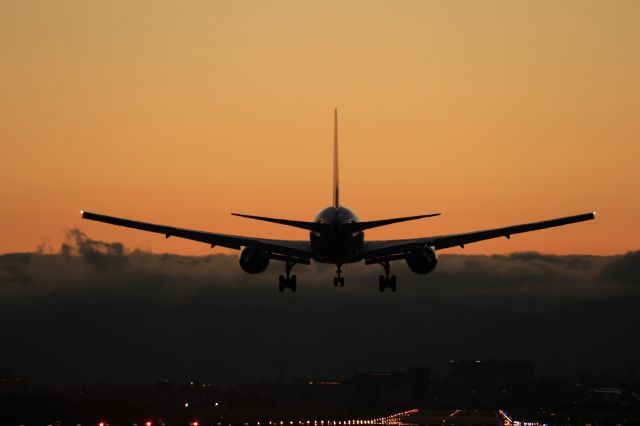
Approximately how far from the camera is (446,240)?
91.8m

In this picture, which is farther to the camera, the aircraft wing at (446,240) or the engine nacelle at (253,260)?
the aircraft wing at (446,240)

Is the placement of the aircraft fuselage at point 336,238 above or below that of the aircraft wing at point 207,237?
below

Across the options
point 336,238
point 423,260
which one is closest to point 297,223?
point 336,238

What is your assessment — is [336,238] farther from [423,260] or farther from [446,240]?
[446,240]

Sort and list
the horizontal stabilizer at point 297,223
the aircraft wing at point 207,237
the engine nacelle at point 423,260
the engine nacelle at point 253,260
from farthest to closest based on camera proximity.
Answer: the aircraft wing at point 207,237
the engine nacelle at point 423,260
the engine nacelle at point 253,260
the horizontal stabilizer at point 297,223

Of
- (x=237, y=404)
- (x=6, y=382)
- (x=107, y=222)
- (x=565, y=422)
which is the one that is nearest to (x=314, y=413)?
(x=237, y=404)

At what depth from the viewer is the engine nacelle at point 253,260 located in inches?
3361

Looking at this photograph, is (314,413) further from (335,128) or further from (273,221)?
(273,221)

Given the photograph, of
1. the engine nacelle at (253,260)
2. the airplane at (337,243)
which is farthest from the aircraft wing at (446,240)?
the engine nacelle at (253,260)

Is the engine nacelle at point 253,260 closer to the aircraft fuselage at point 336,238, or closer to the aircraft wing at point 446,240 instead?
the aircraft fuselage at point 336,238

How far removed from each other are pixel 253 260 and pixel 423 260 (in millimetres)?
13584

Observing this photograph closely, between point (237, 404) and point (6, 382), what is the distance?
1475 inches

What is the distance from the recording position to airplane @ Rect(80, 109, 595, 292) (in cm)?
8100

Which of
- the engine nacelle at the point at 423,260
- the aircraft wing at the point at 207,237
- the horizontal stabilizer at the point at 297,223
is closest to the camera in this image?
the horizontal stabilizer at the point at 297,223
